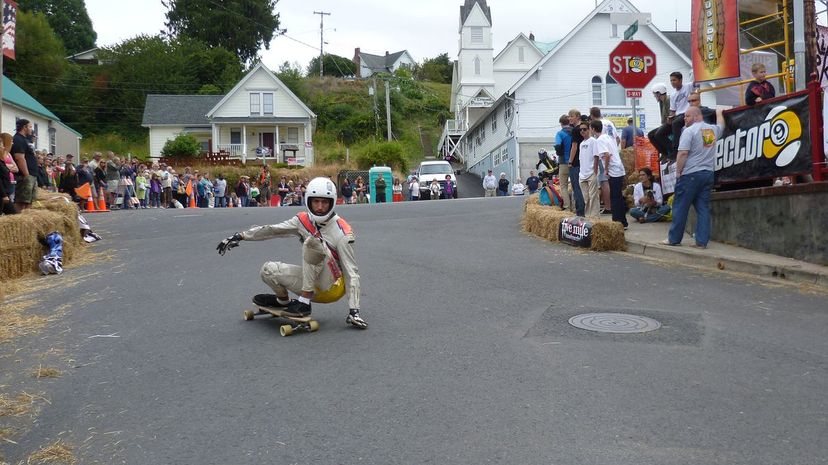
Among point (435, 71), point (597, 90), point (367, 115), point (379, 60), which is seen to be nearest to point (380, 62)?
point (379, 60)

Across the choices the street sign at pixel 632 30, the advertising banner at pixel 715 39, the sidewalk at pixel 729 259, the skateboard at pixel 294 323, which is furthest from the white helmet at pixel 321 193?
the street sign at pixel 632 30

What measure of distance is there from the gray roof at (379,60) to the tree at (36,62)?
206ft

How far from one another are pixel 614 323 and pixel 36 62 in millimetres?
71346

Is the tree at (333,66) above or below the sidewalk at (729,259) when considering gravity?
above

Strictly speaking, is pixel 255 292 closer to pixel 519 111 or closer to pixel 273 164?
pixel 519 111

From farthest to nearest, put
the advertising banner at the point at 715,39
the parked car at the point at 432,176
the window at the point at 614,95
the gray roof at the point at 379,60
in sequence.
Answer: the gray roof at the point at 379,60, the window at the point at 614,95, the parked car at the point at 432,176, the advertising banner at the point at 715,39

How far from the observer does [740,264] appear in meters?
9.77

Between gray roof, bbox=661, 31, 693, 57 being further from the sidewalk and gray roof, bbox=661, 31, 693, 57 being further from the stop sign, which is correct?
the sidewalk

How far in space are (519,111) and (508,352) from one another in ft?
131

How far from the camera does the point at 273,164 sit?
54.2m

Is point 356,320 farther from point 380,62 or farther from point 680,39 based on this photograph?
point 380,62

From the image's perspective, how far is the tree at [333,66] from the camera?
111 metres

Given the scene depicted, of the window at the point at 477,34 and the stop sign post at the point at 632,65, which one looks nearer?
the stop sign post at the point at 632,65

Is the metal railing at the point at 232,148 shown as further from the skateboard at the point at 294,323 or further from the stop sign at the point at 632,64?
the skateboard at the point at 294,323
